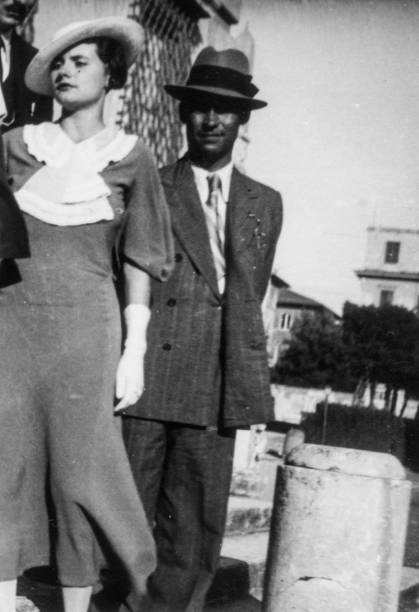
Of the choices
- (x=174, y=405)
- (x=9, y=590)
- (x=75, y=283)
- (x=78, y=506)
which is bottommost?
(x=9, y=590)

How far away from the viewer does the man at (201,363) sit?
10.5 ft

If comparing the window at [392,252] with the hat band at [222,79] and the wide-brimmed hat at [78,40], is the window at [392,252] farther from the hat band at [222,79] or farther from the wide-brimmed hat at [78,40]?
the wide-brimmed hat at [78,40]

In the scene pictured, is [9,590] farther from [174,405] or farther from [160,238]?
[160,238]

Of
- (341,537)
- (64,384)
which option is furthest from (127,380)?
(341,537)

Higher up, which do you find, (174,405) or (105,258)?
(105,258)

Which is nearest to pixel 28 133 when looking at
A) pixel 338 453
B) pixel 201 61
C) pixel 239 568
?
pixel 201 61

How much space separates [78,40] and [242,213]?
33.7 inches

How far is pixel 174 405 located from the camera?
3.18m

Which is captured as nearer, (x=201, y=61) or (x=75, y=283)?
(x=75, y=283)

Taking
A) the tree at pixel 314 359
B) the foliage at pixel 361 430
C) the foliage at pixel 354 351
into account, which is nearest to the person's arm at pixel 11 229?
the foliage at pixel 361 430

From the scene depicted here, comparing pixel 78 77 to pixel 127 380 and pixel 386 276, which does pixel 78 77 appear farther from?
pixel 386 276

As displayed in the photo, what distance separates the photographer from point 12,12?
3180 mm

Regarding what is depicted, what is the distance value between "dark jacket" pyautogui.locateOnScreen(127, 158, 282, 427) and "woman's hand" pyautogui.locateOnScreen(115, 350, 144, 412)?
452 mm

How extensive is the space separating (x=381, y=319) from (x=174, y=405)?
2147 inches
